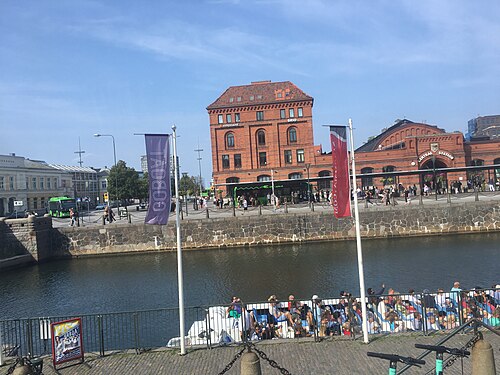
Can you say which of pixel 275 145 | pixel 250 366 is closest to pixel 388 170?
pixel 275 145

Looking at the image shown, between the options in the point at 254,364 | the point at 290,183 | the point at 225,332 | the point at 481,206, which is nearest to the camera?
the point at 254,364

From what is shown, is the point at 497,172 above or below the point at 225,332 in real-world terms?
above

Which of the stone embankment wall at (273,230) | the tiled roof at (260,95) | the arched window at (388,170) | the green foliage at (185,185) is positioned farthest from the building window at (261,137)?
the green foliage at (185,185)

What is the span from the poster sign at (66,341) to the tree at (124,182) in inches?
2490

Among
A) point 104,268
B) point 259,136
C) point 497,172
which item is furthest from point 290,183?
point 497,172

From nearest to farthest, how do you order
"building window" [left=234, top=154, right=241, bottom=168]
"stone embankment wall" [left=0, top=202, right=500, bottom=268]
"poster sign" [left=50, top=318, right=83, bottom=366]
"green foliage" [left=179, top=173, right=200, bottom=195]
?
1. "poster sign" [left=50, top=318, right=83, bottom=366]
2. "stone embankment wall" [left=0, top=202, right=500, bottom=268]
3. "building window" [left=234, top=154, right=241, bottom=168]
4. "green foliage" [left=179, top=173, right=200, bottom=195]

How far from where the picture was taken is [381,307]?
41.5ft

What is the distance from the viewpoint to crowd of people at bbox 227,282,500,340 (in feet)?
39.8

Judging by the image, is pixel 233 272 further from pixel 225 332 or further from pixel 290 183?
pixel 290 183

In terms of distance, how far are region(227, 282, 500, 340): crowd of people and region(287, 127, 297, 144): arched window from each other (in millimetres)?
49484

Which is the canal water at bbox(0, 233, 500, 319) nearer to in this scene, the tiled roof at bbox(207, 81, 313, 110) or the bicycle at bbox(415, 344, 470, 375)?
the bicycle at bbox(415, 344, 470, 375)

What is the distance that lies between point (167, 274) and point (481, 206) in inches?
996

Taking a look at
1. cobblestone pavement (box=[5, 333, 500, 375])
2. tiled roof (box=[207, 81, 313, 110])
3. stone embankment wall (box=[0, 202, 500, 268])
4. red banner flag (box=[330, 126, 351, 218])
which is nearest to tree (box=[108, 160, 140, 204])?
tiled roof (box=[207, 81, 313, 110])

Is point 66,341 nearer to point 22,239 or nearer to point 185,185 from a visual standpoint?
point 22,239
